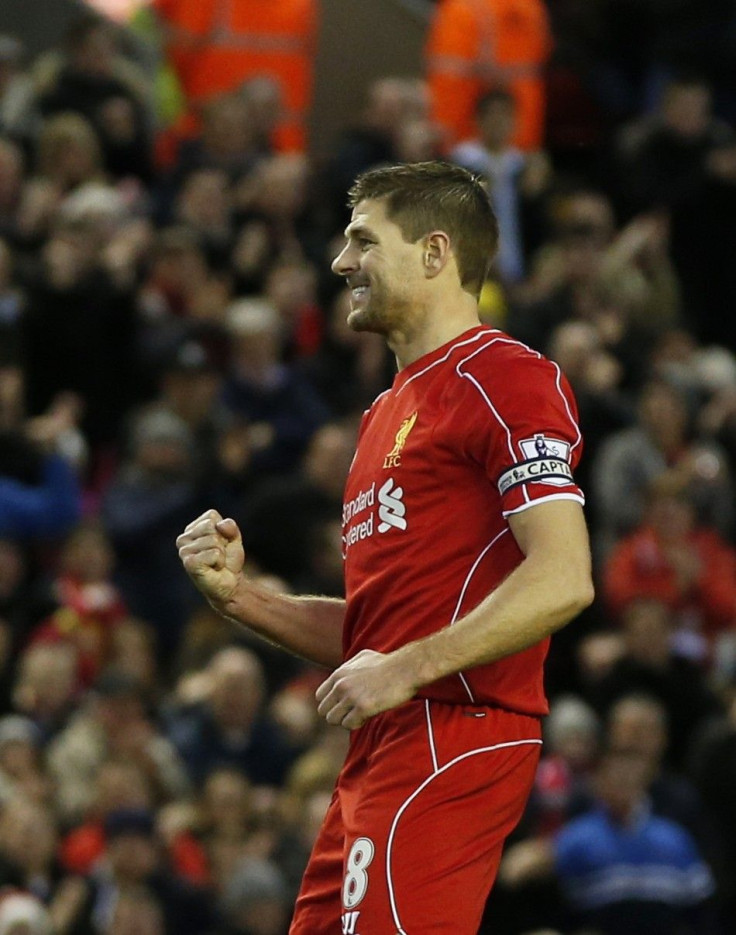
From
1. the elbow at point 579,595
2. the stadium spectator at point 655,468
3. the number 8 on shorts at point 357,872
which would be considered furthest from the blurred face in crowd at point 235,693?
the elbow at point 579,595

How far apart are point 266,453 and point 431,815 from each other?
6489 mm

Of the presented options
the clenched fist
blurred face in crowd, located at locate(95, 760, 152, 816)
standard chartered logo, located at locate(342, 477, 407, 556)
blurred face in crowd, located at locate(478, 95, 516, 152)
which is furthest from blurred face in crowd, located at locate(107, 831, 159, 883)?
blurred face in crowd, located at locate(478, 95, 516, 152)

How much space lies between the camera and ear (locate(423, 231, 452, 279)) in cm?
464

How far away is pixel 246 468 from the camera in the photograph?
10.6 m

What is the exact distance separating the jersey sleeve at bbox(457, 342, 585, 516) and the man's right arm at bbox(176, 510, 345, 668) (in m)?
0.63

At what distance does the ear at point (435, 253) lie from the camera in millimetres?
4637

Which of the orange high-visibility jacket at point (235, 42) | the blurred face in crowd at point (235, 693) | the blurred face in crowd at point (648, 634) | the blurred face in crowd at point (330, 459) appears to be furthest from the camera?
the orange high-visibility jacket at point (235, 42)

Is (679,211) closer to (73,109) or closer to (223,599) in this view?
(73,109)

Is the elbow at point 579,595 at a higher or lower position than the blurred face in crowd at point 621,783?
A: lower

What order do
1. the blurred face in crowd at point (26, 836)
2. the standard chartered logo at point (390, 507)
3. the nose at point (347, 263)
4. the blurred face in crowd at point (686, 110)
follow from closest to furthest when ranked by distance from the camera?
the standard chartered logo at point (390, 507) → the nose at point (347, 263) → the blurred face in crowd at point (26, 836) → the blurred face in crowd at point (686, 110)

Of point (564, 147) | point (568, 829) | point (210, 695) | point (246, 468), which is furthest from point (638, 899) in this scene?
point (564, 147)

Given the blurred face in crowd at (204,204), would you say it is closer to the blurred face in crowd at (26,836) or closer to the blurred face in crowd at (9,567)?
the blurred face in crowd at (9,567)

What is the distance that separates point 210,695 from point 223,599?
15.3 feet

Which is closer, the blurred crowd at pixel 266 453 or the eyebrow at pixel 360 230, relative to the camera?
the eyebrow at pixel 360 230
